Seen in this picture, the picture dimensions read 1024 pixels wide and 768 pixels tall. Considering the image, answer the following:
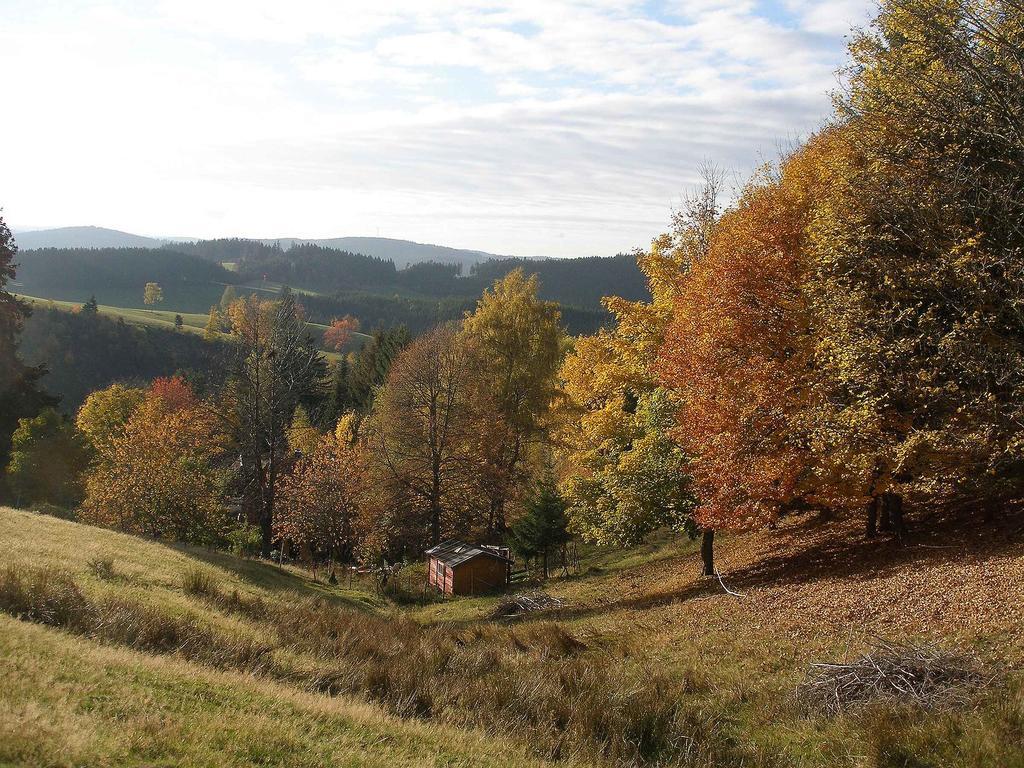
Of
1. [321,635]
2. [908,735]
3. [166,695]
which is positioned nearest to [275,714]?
[166,695]

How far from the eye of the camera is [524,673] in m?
12.1

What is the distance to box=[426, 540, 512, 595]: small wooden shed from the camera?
102ft

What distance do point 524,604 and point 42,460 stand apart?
119ft

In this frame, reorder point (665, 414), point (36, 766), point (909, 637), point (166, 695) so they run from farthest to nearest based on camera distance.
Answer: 1. point (665, 414)
2. point (909, 637)
3. point (166, 695)
4. point (36, 766)

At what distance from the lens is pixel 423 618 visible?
2594 cm

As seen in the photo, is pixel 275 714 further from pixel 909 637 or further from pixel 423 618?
pixel 423 618

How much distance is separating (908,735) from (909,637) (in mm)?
3653

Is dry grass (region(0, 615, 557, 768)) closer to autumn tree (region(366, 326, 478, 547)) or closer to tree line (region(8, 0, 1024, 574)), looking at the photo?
tree line (region(8, 0, 1024, 574))

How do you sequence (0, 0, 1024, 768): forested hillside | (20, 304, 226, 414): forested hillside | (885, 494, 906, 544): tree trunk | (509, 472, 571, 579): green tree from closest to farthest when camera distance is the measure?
1. (0, 0, 1024, 768): forested hillside
2. (885, 494, 906, 544): tree trunk
3. (509, 472, 571, 579): green tree
4. (20, 304, 226, 414): forested hillside

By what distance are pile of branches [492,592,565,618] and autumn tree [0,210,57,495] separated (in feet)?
116

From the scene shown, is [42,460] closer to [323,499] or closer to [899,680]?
[323,499]

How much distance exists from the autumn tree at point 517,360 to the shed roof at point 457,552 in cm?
270

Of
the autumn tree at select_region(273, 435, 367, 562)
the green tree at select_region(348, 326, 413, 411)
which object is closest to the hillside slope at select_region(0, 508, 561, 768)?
the autumn tree at select_region(273, 435, 367, 562)

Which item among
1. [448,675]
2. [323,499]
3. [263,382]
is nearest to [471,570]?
[323,499]
